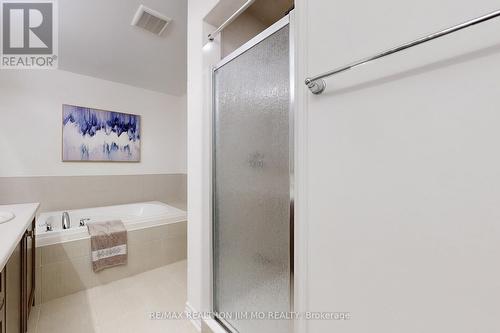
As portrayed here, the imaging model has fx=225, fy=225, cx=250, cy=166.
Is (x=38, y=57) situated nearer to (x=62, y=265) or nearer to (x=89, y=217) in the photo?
(x=89, y=217)

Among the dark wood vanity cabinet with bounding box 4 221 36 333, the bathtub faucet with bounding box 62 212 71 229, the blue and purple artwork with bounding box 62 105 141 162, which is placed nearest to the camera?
the dark wood vanity cabinet with bounding box 4 221 36 333

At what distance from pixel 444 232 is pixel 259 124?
2.70 ft

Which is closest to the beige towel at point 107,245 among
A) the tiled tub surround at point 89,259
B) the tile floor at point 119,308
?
the tiled tub surround at point 89,259

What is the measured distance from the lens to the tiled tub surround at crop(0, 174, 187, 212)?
8.34 ft

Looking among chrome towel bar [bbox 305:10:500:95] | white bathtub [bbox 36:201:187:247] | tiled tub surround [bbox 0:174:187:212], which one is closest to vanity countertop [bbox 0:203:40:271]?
white bathtub [bbox 36:201:187:247]

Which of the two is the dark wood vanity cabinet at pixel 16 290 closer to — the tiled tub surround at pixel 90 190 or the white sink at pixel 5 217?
the white sink at pixel 5 217

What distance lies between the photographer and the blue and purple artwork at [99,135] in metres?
2.79

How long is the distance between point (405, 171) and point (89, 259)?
244 cm

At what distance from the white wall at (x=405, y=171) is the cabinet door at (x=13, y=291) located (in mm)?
1248

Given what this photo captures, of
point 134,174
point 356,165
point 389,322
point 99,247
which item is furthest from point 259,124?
point 134,174

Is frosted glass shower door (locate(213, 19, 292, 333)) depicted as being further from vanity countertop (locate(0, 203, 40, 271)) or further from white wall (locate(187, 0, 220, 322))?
vanity countertop (locate(0, 203, 40, 271))

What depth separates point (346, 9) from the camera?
0.73m

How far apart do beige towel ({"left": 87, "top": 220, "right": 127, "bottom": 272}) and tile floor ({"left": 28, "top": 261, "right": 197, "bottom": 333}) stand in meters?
0.20

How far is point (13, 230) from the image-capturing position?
41.9 inches
